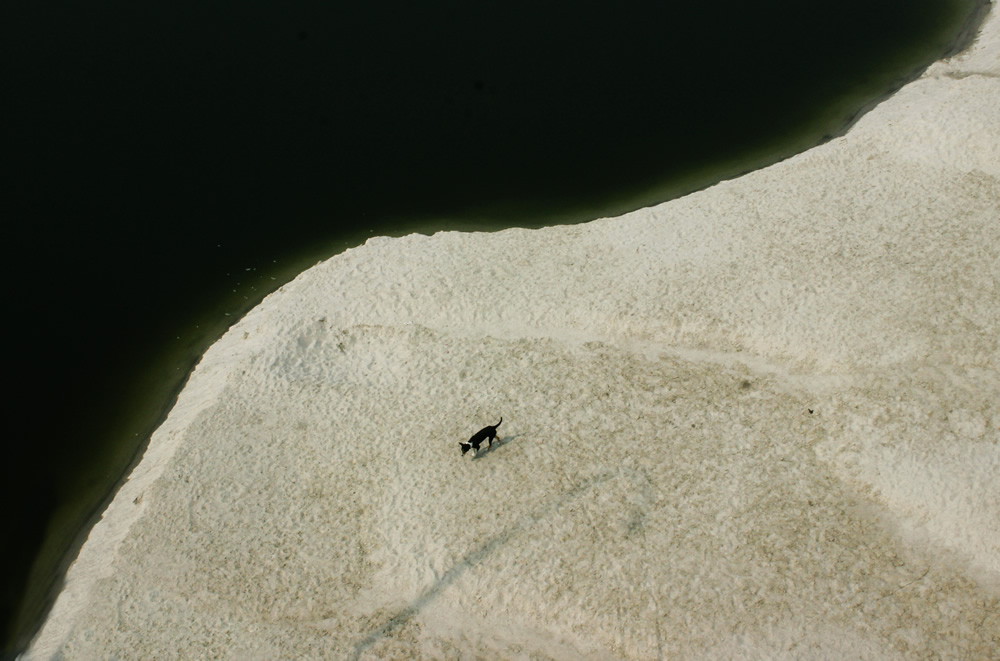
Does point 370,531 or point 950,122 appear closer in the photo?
point 370,531

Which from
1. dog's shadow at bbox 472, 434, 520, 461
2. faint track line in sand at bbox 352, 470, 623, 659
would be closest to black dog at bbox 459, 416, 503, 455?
dog's shadow at bbox 472, 434, 520, 461

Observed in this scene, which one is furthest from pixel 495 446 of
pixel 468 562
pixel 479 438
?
pixel 468 562

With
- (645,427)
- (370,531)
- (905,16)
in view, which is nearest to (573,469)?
(645,427)

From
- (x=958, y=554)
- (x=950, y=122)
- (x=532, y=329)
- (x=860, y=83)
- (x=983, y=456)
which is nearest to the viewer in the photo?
(x=958, y=554)

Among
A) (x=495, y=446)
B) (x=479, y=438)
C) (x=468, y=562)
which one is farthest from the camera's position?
(x=495, y=446)

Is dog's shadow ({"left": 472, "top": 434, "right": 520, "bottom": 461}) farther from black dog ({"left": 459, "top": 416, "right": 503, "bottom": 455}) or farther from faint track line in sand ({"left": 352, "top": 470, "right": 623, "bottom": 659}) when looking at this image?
faint track line in sand ({"left": 352, "top": 470, "right": 623, "bottom": 659})

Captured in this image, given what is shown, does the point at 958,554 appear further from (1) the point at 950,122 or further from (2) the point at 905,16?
Answer: (2) the point at 905,16

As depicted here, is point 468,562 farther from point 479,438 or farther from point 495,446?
point 495,446
